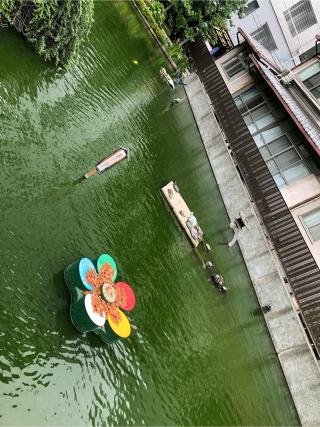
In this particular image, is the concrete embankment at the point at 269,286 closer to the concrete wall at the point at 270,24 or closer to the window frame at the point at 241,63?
the window frame at the point at 241,63

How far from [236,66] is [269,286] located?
14.6 m

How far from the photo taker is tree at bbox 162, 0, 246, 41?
1025 inches

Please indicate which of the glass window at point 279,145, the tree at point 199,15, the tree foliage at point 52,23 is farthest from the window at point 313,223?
the tree at point 199,15

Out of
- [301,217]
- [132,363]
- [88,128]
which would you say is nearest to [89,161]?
[88,128]

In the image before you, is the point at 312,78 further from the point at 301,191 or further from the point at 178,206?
the point at 178,206

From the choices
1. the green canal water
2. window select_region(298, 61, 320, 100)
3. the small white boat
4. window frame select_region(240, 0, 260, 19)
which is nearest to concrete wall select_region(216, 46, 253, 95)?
window select_region(298, 61, 320, 100)

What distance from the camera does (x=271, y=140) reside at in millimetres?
23312

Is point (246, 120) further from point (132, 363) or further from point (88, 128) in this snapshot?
point (132, 363)

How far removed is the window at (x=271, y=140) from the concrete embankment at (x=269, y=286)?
208cm

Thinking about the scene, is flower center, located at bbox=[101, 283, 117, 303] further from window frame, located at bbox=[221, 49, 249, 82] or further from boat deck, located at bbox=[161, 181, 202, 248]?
window frame, located at bbox=[221, 49, 249, 82]

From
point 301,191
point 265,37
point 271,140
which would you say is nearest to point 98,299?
point 301,191

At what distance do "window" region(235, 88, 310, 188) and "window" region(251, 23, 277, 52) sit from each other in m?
10.2

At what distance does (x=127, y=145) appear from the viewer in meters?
18.0

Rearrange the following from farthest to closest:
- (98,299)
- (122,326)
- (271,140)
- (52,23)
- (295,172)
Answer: (271,140), (295,172), (52,23), (122,326), (98,299)
